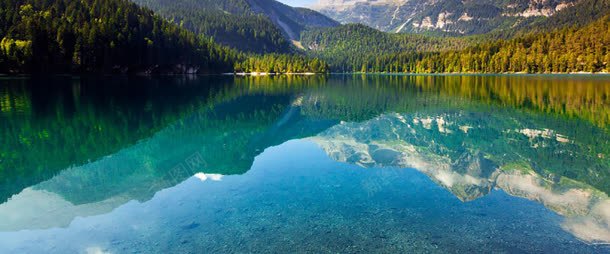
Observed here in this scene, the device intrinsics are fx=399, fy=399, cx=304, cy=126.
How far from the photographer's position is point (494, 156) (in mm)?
23047

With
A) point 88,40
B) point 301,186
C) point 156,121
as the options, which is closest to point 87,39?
point 88,40

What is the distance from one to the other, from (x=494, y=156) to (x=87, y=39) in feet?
389

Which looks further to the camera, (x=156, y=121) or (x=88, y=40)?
(x=88, y=40)

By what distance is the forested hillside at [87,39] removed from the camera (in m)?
102

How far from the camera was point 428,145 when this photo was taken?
26.7 m

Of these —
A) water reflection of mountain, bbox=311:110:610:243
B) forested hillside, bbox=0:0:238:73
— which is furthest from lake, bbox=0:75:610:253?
forested hillside, bbox=0:0:238:73

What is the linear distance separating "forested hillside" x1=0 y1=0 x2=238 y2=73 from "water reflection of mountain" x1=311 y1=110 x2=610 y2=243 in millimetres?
99384

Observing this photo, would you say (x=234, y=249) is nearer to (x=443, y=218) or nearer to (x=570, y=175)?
(x=443, y=218)

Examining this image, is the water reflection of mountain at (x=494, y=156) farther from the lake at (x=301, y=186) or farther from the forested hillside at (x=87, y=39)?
the forested hillside at (x=87, y=39)

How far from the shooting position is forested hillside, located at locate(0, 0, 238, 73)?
102 m

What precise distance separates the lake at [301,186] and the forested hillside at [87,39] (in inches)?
3246

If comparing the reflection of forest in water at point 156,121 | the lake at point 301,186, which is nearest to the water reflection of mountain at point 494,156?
the lake at point 301,186

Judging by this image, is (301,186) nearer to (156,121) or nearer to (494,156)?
(494,156)

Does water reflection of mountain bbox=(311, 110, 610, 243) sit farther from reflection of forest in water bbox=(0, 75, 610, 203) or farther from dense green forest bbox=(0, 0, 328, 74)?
dense green forest bbox=(0, 0, 328, 74)
